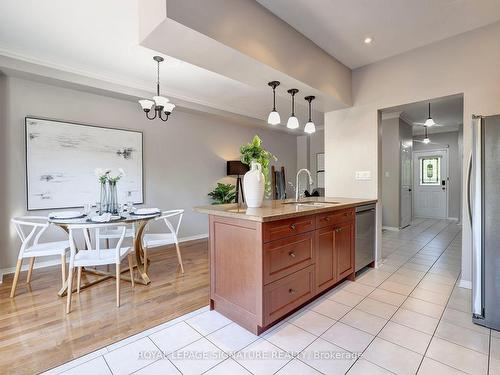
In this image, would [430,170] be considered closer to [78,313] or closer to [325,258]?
[325,258]

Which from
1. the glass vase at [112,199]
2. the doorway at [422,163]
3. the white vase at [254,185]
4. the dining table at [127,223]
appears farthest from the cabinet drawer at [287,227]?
the doorway at [422,163]

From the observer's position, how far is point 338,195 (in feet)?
11.8

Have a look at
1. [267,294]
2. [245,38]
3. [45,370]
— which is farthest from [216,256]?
[245,38]

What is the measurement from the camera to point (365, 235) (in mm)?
3084

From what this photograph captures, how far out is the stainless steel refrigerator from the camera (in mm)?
1869

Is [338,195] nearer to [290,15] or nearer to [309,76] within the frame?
[309,76]

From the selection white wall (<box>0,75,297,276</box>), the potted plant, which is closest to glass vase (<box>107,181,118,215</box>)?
white wall (<box>0,75,297,276</box>)

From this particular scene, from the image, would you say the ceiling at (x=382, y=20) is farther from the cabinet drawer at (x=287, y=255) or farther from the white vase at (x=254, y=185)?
the cabinet drawer at (x=287, y=255)

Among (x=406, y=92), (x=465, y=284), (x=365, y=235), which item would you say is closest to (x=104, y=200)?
(x=365, y=235)

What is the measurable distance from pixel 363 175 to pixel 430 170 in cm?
545

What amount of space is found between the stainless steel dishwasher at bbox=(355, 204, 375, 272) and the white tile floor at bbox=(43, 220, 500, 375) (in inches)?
18.7

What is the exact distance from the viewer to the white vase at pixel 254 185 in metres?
2.33

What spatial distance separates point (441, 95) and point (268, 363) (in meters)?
3.08

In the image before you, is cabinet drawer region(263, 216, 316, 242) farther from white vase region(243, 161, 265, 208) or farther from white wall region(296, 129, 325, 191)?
white wall region(296, 129, 325, 191)
